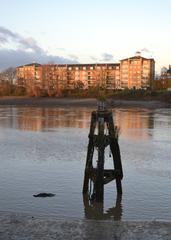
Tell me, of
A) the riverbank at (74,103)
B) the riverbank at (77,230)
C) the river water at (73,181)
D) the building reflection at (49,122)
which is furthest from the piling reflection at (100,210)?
the riverbank at (74,103)

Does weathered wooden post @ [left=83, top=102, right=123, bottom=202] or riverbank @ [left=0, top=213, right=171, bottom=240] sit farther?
weathered wooden post @ [left=83, top=102, right=123, bottom=202]

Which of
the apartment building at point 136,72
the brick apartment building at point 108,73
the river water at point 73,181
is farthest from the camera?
the apartment building at point 136,72

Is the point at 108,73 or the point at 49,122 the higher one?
the point at 108,73

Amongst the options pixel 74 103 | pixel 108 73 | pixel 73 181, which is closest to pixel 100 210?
pixel 73 181

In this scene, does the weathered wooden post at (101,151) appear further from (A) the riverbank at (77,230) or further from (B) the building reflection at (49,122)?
(B) the building reflection at (49,122)

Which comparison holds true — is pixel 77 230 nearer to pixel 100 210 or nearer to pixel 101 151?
pixel 100 210

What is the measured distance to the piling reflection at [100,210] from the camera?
11.6 m

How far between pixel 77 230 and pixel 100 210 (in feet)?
12.1

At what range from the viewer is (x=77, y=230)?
8.66 m

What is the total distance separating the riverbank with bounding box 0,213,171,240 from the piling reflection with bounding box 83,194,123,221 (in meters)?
2.28

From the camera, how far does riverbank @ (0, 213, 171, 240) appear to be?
324 inches

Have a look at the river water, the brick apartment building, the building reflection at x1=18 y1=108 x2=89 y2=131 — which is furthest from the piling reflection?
the brick apartment building

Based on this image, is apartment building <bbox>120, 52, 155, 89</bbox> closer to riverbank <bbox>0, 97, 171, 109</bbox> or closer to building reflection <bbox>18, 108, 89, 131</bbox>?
riverbank <bbox>0, 97, 171, 109</bbox>

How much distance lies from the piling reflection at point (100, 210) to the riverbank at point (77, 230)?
7.47 ft
